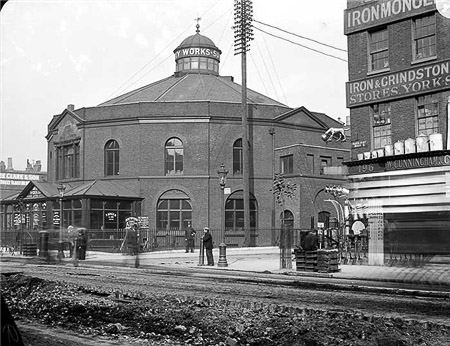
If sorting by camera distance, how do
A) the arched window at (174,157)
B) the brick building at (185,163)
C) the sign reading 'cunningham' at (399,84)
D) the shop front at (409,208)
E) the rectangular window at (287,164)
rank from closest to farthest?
1. the shop front at (409,208)
2. the sign reading 'cunningham' at (399,84)
3. the brick building at (185,163)
4. the rectangular window at (287,164)
5. the arched window at (174,157)

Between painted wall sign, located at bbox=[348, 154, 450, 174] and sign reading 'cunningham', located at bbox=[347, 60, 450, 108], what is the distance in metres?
2.66

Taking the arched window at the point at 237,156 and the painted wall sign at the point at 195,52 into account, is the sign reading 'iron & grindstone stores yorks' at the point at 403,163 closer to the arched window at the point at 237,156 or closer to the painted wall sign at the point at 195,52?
the arched window at the point at 237,156

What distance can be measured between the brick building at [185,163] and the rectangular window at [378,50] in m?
25.5

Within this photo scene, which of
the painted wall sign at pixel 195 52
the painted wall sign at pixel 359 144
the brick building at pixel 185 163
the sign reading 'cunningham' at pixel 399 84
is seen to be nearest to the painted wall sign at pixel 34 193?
the brick building at pixel 185 163

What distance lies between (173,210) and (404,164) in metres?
31.8

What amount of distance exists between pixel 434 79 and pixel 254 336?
1753 cm

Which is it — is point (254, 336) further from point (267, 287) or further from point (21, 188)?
point (21, 188)

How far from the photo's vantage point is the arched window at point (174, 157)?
172 ft

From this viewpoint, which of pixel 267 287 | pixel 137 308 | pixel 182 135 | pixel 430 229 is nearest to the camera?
pixel 137 308

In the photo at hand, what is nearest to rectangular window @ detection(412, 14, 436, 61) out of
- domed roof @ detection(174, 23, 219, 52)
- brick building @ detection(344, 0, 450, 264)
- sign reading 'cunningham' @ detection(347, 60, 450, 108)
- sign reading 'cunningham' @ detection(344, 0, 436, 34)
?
brick building @ detection(344, 0, 450, 264)

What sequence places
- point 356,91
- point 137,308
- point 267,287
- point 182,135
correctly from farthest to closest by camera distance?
point 182,135 < point 356,91 < point 267,287 < point 137,308

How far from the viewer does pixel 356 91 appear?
25.1m

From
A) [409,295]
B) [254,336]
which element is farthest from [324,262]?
[254,336]

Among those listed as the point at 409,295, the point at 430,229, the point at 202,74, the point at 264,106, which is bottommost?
the point at 409,295
